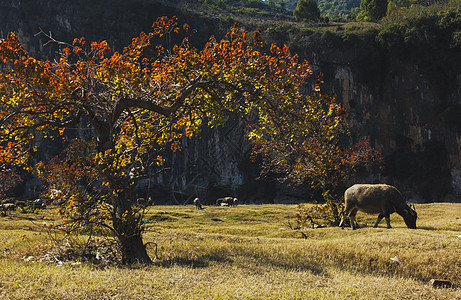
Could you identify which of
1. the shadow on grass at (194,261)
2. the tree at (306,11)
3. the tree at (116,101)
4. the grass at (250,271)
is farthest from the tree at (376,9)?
the shadow on grass at (194,261)

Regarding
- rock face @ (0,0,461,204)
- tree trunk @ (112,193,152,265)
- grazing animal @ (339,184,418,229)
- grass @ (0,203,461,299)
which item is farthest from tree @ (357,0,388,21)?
tree trunk @ (112,193,152,265)

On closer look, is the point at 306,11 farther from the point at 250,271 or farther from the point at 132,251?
the point at 132,251

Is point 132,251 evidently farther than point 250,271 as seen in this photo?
Yes

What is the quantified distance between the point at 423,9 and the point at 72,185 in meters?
90.1

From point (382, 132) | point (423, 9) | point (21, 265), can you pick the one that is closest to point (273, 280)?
point (21, 265)

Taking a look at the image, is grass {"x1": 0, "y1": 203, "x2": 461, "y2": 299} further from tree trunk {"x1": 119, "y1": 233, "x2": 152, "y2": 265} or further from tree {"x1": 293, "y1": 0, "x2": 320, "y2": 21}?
tree {"x1": 293, "y1": 0, "x2": 320, "y2": 21}

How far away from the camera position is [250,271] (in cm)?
999

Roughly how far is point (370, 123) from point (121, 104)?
225 feet

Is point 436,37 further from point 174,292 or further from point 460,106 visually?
point 174,292

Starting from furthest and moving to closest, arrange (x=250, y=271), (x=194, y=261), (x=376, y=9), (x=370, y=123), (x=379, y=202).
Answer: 1. (x=376, y=9)
2. (x=370, y=123)
3. (x=379, y=202)
4. (x=194, y=261)
5. (x=250, y=271)

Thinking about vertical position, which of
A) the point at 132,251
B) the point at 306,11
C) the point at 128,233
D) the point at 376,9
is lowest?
the point at 132,251

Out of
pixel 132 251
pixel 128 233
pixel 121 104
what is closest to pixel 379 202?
pixel 132 251

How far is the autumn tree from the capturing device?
9938 millimetres

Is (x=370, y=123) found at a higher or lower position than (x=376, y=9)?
lower
